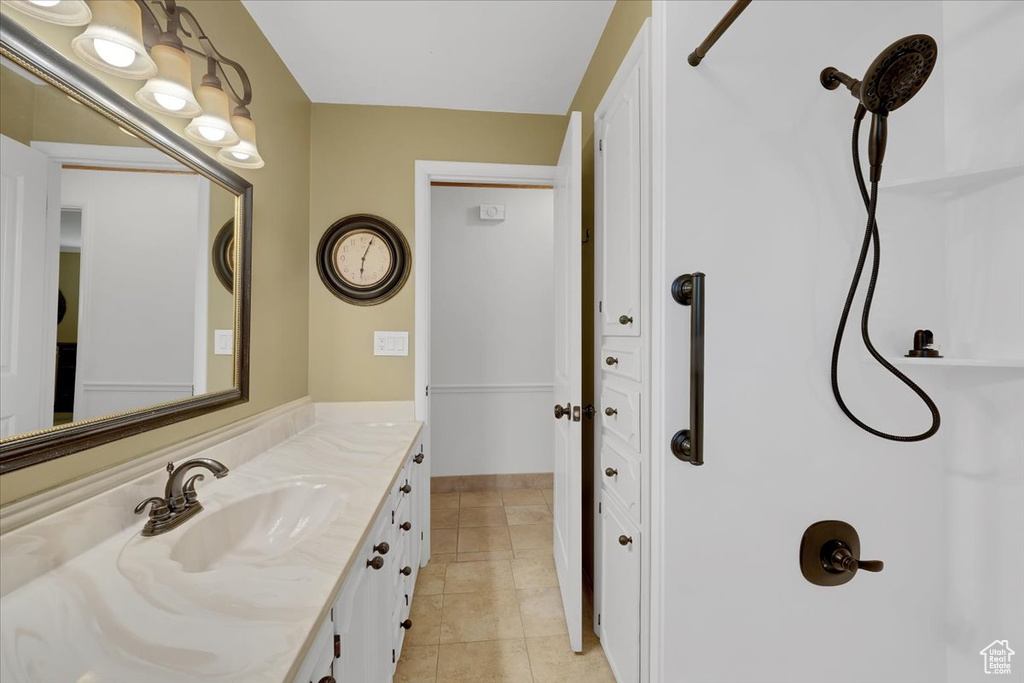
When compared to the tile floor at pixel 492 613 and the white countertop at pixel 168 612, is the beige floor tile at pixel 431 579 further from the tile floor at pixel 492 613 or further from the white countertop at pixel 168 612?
the white countertop at pixel 168 612

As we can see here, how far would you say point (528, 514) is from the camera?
285 cm

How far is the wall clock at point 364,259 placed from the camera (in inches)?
84.4

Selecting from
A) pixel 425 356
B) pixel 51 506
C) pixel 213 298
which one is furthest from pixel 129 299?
pixel 425 356

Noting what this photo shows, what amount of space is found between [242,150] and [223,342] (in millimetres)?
660

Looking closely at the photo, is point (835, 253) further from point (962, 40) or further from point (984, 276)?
point (962, 40)

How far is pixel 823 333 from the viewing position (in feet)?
3.18

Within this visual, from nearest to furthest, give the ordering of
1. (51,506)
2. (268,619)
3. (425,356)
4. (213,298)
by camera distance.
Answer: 1. (268,619)
2. (51,506)
3. (213,298)
4. (425,356)

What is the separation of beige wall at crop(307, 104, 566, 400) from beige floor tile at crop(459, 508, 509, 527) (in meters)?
1.11

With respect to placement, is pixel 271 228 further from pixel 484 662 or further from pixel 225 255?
pixel 484 662

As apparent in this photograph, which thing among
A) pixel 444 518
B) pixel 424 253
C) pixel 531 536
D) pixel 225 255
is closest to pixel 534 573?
pixel 531 536

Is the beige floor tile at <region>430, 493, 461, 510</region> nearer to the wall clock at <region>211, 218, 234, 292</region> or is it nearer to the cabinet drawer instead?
the cabinet drawer

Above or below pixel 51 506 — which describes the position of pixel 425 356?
above

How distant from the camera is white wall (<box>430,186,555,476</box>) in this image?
Result: 10.6 ft

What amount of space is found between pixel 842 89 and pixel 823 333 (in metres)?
0.58
